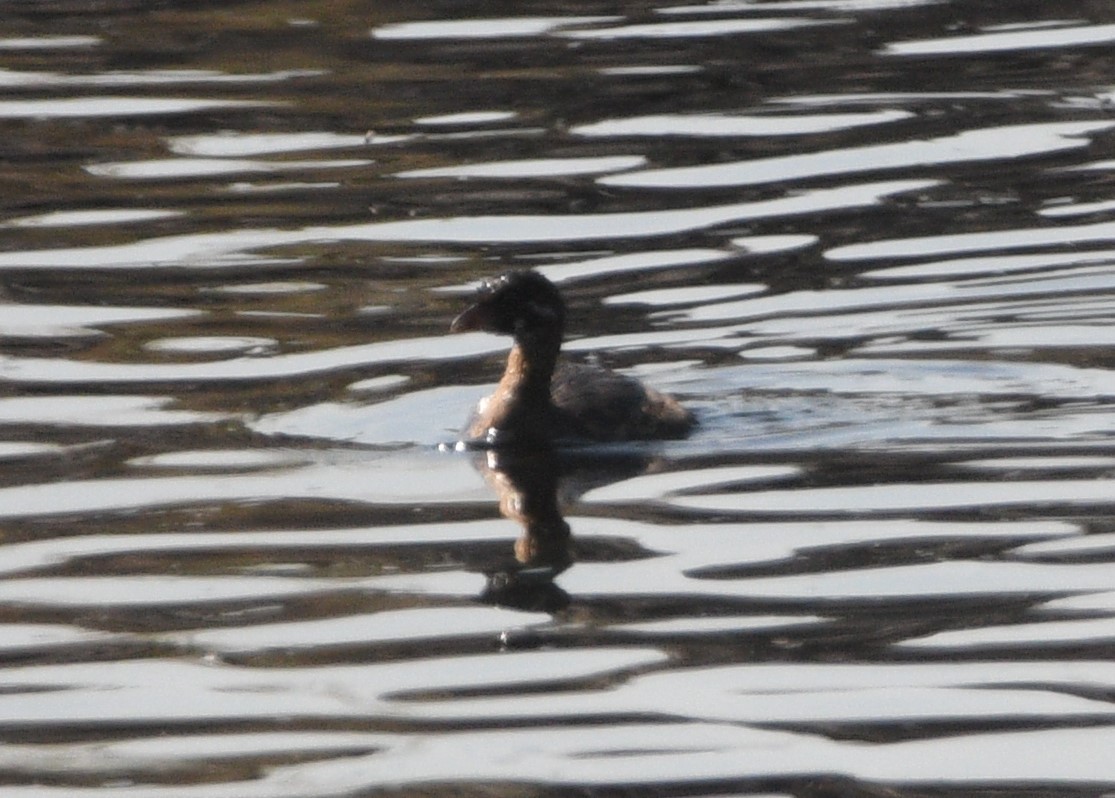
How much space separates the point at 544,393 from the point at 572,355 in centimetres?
152

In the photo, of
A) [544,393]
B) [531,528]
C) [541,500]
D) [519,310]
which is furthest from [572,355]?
[531,528]

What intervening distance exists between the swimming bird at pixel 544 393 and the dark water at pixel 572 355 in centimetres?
15

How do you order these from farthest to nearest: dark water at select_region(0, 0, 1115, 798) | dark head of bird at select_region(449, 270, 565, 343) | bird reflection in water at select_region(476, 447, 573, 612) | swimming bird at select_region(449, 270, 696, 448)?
dark head of bird at select_region(449, 270, 565, 343), swimming bird at select_region(449, 270, 696, 448), bird reflection in water at select_region(476, 447, 573, 612), dark water at select_region(0, 0, 1115, 798)

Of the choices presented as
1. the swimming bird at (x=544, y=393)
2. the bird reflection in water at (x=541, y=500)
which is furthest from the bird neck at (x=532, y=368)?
the bird reflection in water at (x=541, y=500)

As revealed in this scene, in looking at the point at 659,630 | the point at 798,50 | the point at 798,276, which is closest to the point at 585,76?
the point at 798,50

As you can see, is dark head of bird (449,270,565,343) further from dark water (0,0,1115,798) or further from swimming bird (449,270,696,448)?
dark water (0,0,1115,798)

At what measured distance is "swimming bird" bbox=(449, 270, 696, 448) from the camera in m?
11.6

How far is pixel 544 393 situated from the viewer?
473 inches

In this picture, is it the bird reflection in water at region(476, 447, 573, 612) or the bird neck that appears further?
the bird neck

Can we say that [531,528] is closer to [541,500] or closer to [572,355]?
[541,500]

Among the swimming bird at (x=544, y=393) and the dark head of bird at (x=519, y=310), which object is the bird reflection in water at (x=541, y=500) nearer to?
the swimming bird at (x=544, y=393)

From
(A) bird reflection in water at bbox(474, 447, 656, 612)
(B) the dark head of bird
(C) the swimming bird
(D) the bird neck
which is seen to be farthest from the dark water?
(B) the dark head of bird

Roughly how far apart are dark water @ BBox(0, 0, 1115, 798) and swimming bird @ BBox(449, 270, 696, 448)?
0.51 feet

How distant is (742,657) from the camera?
8.20 metres
